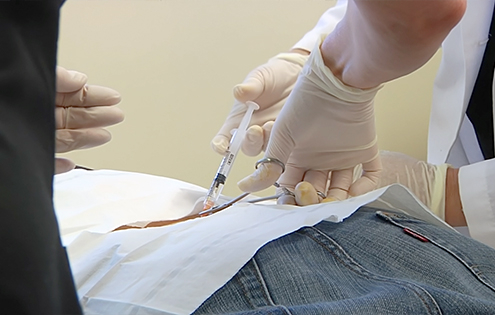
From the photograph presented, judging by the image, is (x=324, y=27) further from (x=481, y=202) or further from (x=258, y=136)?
(x=481, y=202)

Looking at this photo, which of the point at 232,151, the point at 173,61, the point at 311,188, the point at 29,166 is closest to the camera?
the point at 29,166

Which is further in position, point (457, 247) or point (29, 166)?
point (457, 247)

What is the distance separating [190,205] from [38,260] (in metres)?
0.73

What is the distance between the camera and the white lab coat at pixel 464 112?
764 millimetres

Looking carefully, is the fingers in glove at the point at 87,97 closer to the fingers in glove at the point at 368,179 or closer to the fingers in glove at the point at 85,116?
the fingers in glove at the point at 85,116

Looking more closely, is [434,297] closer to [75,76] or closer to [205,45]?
[75,76]

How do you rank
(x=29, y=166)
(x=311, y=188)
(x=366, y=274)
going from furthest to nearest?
(x=311, y=188) → (x=366, y=274) → (x=29, y=166)

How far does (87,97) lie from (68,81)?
4 cm

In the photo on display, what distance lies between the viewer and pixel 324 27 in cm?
96

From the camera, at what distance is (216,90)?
4.23 feet

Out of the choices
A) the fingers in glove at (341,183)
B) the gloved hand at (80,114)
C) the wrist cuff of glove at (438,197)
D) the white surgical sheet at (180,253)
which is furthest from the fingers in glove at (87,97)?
the wrist cuff of glove at (438,197)

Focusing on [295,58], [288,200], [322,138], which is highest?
[295,58]

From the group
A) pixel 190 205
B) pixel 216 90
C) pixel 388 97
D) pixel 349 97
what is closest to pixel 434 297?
pixel 349 97

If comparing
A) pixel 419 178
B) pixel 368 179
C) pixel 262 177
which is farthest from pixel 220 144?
pixel 419 178
